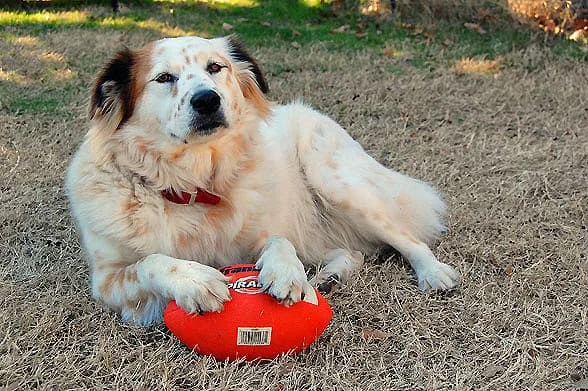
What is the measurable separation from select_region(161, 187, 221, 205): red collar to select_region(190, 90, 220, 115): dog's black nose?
0.39 m

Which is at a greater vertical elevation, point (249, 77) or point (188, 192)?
point (249, 77)

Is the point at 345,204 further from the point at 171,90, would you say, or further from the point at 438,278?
the point at 171,90

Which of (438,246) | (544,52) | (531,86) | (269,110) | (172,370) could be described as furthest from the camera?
(544,52)

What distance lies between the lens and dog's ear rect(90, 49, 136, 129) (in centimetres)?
299

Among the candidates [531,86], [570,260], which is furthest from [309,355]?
[531,86]

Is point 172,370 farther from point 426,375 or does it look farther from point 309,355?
point 426,375

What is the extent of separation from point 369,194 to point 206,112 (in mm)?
1064

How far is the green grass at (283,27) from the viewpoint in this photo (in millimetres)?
7266

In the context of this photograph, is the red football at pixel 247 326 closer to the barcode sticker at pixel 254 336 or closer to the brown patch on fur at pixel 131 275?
the barcode sticker at pixel 254 336

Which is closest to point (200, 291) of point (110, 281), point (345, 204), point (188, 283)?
point (188, 283)

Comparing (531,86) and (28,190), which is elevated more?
(531,86)

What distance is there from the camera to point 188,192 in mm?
2992

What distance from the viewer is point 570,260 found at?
339 centimetres

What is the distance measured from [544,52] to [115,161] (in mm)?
5295
